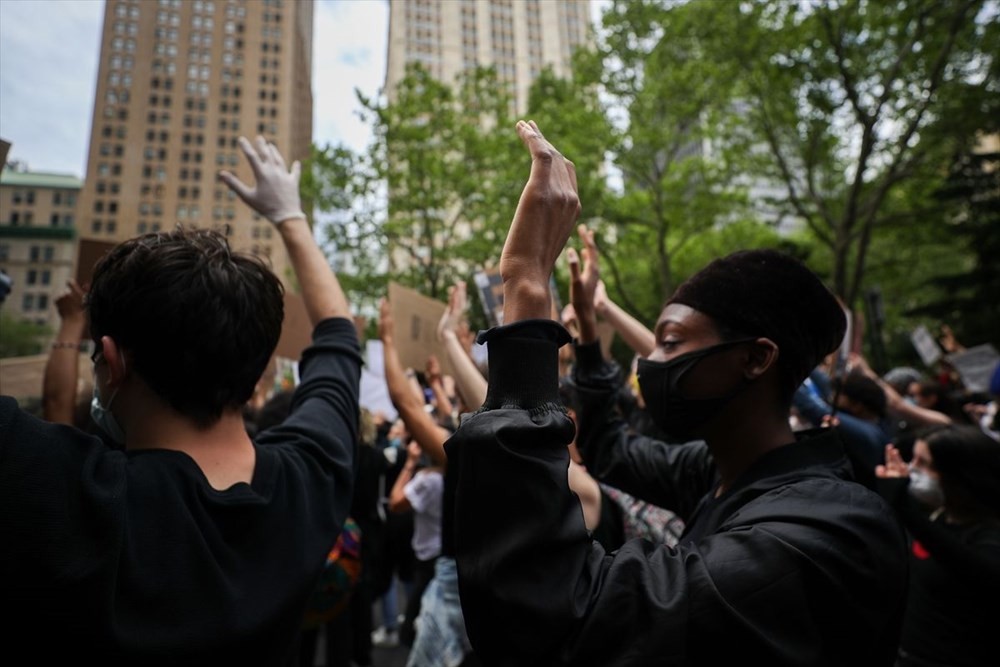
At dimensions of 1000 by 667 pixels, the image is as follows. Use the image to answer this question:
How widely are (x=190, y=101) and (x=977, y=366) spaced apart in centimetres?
758

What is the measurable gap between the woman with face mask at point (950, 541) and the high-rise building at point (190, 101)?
2736 mm

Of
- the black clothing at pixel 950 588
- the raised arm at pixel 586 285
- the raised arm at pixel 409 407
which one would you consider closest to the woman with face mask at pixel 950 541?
the black clothing at pixel 950 588

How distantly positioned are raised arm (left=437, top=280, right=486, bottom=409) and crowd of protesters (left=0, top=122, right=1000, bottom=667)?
0.58m

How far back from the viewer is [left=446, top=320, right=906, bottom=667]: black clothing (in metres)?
0.97

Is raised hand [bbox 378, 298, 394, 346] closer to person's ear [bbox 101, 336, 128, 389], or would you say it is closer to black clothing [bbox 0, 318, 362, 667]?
black clothing [bbox 0, 318, 362, 667]

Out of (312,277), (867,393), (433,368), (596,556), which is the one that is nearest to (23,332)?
(433,368)

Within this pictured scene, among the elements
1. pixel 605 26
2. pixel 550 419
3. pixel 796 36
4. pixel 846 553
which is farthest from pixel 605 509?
pixel 605 26

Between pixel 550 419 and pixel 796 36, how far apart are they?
12.9 metres

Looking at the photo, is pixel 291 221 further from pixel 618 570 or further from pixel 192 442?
pixel 618 570

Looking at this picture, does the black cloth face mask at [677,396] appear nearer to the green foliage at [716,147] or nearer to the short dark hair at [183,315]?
the short dark hair at [183,315]

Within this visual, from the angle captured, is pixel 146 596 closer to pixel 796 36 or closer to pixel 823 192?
pixel 796 36

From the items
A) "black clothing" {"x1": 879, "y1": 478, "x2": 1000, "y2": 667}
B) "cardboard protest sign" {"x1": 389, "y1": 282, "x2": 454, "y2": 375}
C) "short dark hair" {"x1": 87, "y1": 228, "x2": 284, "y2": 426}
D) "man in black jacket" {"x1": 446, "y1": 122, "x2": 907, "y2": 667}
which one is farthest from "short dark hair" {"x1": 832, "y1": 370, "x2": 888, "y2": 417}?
"short dark hair" {"x1": 87, "y1": 228, "x2": 284, "y2": 426}

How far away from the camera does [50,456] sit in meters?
1.03

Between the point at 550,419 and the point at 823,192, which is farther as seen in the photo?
the point at 823,192
